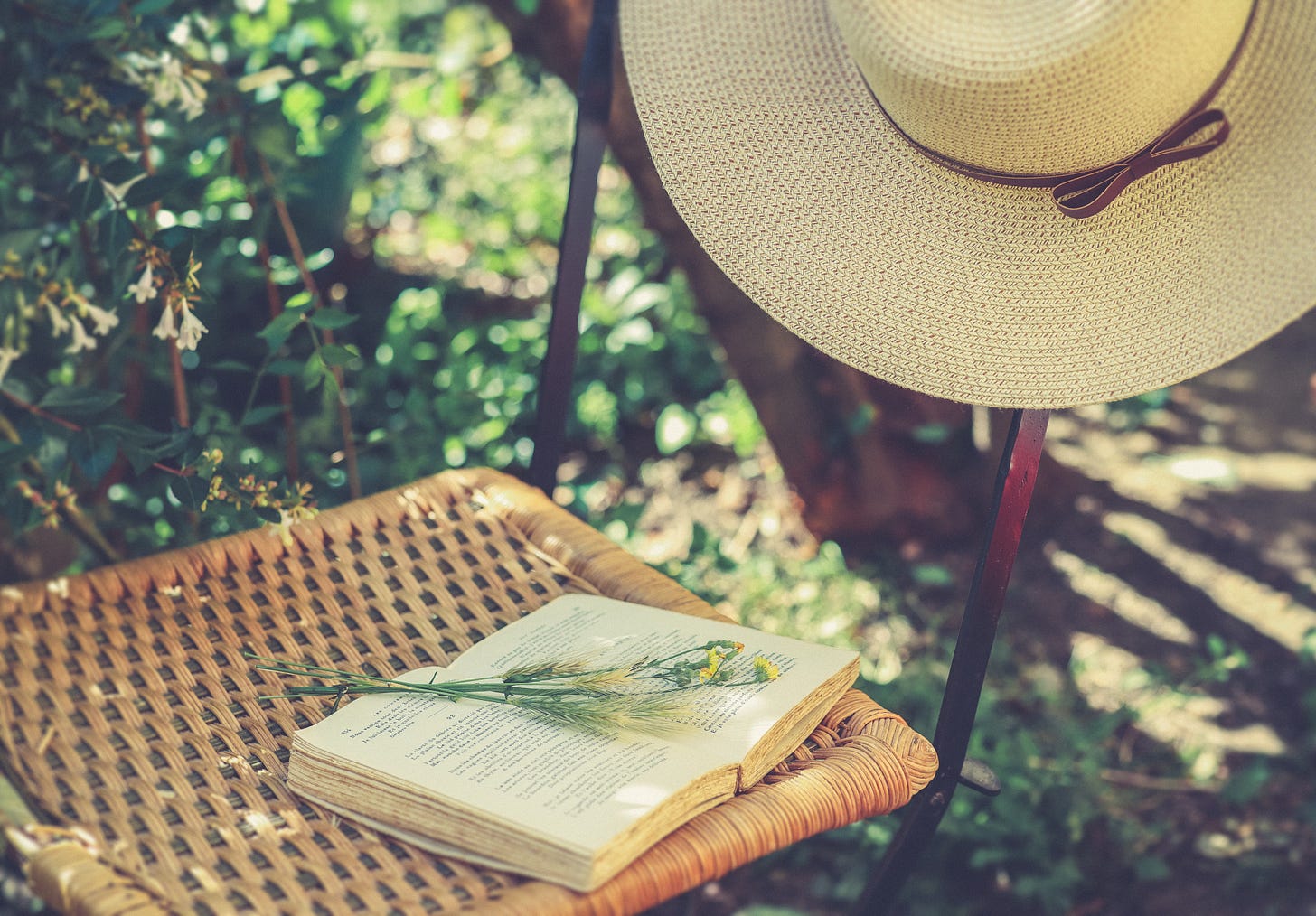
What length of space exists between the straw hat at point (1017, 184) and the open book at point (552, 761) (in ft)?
0.95

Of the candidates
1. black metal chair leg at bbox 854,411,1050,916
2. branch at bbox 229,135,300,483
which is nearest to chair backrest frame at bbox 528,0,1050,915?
black metal chair leg at bbox 854,411,1050,916

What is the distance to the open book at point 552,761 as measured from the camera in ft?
2.47

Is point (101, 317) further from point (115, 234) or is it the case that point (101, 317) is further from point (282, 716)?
point (282, 716)

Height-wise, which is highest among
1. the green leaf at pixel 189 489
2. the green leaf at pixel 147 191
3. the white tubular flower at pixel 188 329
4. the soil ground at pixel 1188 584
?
the green leaf at pixel 147 191

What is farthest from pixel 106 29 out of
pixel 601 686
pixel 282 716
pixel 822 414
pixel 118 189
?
pixel 822 414

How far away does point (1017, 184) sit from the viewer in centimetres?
94

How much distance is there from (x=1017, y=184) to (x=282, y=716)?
76 centimetres

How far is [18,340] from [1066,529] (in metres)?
1.62

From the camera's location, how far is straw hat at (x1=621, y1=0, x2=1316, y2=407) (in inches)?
33.0

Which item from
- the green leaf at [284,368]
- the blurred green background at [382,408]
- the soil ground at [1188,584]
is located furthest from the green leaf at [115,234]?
the soil ground at [1188,584]

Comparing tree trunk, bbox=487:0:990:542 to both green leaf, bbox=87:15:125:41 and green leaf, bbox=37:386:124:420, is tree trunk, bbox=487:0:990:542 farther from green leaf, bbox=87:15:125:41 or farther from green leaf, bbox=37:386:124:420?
green leaf, bbox=37:386:124:420

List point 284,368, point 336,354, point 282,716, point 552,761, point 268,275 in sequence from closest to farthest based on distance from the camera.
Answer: point 552,761, point 282,716, point 336,354, point 284,368, point 268,275

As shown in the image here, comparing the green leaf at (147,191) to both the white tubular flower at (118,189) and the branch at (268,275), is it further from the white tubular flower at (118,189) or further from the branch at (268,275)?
the branch at (268,275)

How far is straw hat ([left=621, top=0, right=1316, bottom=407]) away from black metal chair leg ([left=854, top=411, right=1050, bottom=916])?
0.16ft
